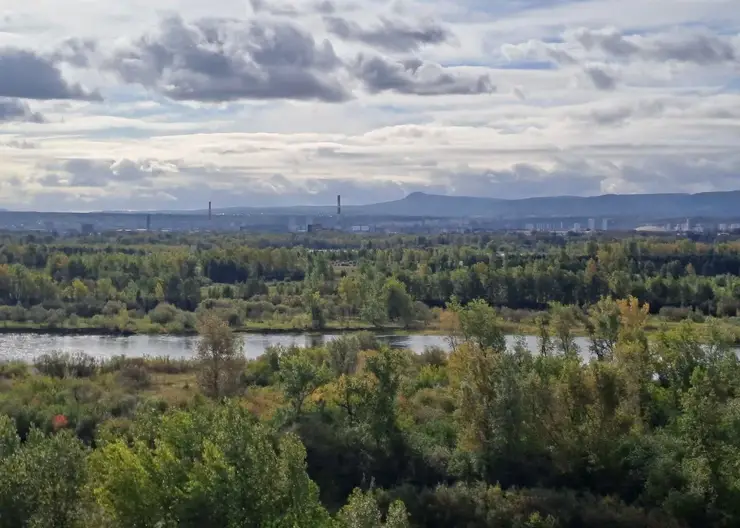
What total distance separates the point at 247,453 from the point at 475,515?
305 inches

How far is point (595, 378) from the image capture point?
28797 millimetres

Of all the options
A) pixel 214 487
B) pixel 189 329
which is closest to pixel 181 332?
pixel 189 329

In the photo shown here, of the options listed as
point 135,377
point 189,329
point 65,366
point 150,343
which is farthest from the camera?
point 189,329

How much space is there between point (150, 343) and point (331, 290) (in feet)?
65.7

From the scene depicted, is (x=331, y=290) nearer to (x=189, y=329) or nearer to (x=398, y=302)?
(x=398, y=302)

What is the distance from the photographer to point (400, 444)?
29078 mm

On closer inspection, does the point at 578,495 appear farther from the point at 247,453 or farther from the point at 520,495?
the point at 247,453

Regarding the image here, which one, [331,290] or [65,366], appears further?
[331,290]

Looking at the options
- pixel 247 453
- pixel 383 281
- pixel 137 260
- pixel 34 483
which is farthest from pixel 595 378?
pixel 137 260

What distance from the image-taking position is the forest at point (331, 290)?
66000 mm

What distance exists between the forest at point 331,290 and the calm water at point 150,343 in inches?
101

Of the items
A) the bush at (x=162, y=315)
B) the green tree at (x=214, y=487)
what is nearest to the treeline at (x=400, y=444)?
the green tree at (x=214, y=487)

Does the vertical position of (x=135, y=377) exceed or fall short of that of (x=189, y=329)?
it exceeds it

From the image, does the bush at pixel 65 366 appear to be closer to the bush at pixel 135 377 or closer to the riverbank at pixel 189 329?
the bush at pixel 135 377
